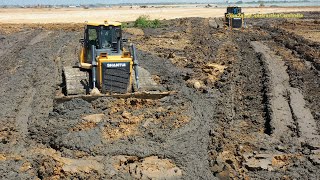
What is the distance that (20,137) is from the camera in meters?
9.59

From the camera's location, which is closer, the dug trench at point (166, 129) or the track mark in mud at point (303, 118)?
the dug trench at point (166, 129)

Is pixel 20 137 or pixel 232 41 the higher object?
pixel 232 41

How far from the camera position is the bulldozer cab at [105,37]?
41.2 feet

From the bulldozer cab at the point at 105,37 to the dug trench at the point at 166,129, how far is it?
1.98 m

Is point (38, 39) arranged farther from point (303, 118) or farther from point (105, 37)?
point (303, 118)

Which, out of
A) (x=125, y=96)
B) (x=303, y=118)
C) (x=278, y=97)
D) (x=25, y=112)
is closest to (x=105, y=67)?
(x=125, y=96)

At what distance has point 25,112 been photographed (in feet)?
37.7

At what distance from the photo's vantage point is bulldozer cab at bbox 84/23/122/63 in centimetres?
1255

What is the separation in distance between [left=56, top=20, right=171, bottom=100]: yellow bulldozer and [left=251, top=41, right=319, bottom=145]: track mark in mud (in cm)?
333

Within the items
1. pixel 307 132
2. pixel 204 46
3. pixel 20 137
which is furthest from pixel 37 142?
pixel 204 46

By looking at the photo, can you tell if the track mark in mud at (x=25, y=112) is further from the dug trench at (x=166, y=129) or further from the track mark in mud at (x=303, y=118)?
the track mark in mud at (x=303, y=118)

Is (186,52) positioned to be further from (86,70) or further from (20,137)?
(20,137)

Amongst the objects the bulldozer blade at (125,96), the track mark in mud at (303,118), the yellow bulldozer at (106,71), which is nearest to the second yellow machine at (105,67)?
the yellow bulldozer at (106,71)

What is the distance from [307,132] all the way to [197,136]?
273 centimetres
